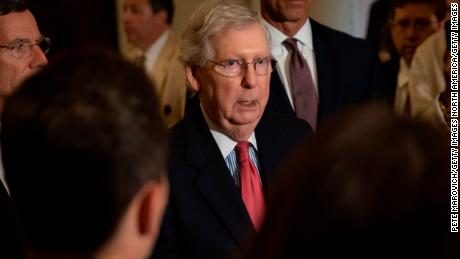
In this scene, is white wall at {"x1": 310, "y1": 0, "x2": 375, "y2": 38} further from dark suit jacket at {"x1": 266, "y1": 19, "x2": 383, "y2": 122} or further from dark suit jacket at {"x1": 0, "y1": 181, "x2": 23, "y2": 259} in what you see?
dark suit jacket at {"x1": 0, "y1": 181, "x2": 23, "y2": 259}

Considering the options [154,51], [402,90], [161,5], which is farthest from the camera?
[161,5]

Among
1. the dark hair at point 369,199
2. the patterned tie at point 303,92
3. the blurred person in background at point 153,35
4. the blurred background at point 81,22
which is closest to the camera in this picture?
the dark hair at point 369,199

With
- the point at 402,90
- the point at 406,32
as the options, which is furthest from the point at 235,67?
the point at 406,32

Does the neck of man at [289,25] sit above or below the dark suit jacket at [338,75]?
above

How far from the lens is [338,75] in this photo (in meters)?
2.89

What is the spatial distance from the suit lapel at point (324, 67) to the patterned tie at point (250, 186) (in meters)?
0.66

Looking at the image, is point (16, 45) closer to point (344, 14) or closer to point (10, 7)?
point (10, 7)

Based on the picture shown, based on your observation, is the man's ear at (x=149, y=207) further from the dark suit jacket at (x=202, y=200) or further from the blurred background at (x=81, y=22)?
the blurred background at (x=81, y=22)

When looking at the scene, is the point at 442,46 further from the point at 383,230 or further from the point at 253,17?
the point at 383,230

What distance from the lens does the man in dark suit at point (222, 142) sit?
2.12 m

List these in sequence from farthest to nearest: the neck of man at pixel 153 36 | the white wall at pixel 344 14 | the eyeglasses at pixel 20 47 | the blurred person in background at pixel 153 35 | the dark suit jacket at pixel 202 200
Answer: the neck of man at pixel 153 36 < the blurred person in background at pixel 153 35 < the white wall at pixel 344 14 < the eyeglasses at pixel 20 47 < the dark suit jacket at pixel 202 200

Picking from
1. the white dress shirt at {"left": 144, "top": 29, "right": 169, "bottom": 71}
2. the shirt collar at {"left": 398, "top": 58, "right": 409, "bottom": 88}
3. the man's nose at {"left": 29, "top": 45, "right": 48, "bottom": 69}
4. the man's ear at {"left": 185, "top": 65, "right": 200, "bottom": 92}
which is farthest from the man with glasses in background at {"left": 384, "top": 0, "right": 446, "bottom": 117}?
the white dress shirt at {"left": 144, "top": 29, "right": 169, "bottom": 71}

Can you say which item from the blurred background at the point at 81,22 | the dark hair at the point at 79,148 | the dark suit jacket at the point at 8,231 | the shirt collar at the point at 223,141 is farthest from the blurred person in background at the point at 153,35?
the dark hair at the point at 79,148

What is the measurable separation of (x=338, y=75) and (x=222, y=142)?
80 centimetres
